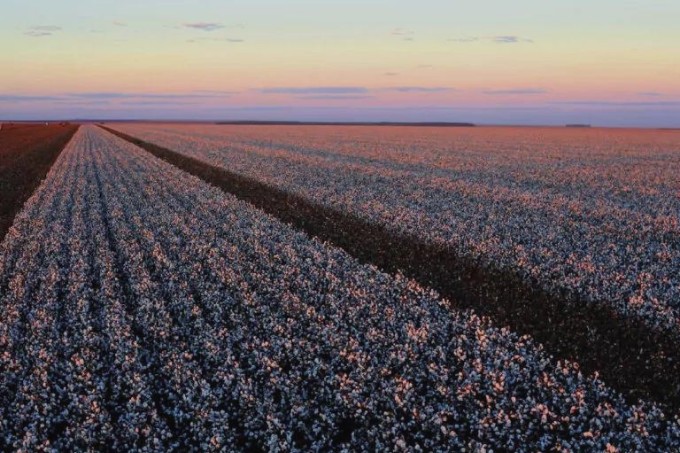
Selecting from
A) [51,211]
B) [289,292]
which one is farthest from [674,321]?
[51,211]

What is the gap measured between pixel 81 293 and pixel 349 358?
255 inches

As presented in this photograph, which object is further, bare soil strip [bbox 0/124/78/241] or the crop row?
bare soil strip [bbox 0/124/78/241]

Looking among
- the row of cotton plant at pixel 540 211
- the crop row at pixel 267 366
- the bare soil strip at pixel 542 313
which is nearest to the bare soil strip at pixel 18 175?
the crop row at pixel 267 366

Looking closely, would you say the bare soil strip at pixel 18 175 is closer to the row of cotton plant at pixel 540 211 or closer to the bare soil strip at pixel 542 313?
the row of cotton plant at pixel 540 211

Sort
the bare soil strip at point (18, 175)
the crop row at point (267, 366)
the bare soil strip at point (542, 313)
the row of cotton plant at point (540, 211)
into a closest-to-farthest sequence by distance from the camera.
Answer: the crop row at point (267, 366), the bare soil strip at point (542, 313), the row of cotton plant at point (540, 211), the bare soil strip at point (18, 175)

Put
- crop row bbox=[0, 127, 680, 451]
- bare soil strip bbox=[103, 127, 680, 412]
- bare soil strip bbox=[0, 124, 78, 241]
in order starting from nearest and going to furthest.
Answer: crop row bbox=[0, 127, 680, 451] → bare soil strip bbox=[103, 127, 680, 412] → bare soil strip bbox=[0, 124, 78, 241]

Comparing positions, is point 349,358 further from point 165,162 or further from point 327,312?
point 165,162

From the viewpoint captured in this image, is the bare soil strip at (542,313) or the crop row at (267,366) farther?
the bare soil strip at (542,313)

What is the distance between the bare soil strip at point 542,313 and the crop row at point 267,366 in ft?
1.76

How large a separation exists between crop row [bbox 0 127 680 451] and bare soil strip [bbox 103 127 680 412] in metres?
0.54

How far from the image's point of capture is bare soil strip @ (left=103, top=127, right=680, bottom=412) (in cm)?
923

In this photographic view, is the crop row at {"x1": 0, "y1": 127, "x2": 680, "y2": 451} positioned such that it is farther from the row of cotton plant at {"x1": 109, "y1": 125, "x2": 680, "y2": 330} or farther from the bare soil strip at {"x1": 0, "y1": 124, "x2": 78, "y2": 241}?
the bare soil strip at {"x1": 0, "y1": 124, "x2": 78, "y2": 241}

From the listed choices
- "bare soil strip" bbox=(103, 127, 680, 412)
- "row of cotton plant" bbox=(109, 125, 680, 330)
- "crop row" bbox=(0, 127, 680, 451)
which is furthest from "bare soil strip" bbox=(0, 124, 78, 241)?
"bare soil strip" bbox=(103, 127, 680, 412)

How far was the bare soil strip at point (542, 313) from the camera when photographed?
30.3 ft
